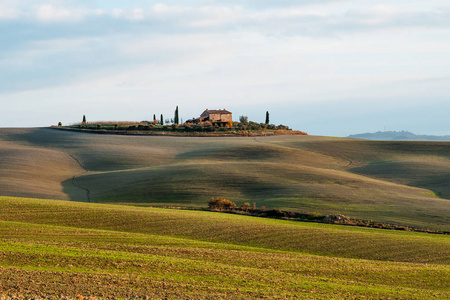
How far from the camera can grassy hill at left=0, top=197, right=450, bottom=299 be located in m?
13.1

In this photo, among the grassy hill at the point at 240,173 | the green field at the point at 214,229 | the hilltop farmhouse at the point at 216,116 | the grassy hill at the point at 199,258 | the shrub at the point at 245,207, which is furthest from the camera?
the hilltop farmhouse at the point at 216,116

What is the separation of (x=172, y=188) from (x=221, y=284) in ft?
99.7

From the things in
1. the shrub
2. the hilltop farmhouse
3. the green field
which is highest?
the hilltop farmhouse

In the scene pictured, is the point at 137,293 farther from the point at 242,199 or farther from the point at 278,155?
the point at 278,155

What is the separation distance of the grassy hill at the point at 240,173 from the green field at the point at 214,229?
23 centimetres

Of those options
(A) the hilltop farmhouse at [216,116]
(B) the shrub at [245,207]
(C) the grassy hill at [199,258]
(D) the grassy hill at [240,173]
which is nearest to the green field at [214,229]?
(C) the grassy hill at [199,258]

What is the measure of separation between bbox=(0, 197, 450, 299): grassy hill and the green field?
6 centimetres

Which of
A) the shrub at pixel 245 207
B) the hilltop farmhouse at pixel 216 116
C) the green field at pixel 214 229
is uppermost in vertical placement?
the hilltop farmhouse at pixel 216 116

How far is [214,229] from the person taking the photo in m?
26.6

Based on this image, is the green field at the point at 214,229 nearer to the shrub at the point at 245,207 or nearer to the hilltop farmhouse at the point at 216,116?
the shrub at the point at 245,207

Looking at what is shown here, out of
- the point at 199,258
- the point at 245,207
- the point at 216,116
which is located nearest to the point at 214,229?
the point at 199,258

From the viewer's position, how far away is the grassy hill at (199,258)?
13.1 meters

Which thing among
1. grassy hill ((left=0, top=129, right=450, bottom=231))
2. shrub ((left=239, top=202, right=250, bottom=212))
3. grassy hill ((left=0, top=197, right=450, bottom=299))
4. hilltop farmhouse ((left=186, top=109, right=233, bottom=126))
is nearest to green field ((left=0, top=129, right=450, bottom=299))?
grassy hill ((left=0, top=197, right=450, bottom=299))

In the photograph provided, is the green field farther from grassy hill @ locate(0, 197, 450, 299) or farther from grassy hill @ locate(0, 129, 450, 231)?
grassy hill @ locate(0, 129, 450, 231)
